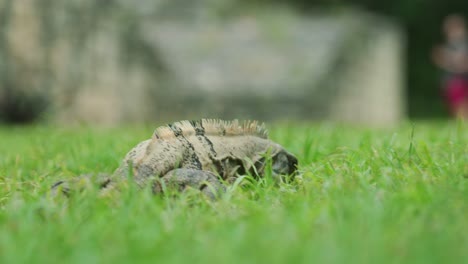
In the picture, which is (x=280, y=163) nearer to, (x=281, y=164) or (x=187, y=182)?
(x=281, y=164)

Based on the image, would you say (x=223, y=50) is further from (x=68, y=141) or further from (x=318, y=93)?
(x=68, y=141)

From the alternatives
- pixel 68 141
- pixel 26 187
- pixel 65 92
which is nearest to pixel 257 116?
pixel 65 92

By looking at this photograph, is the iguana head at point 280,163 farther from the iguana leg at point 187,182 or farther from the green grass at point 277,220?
the iguana leg at point 187,182

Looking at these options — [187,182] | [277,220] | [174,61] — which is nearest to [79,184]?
[187,182]

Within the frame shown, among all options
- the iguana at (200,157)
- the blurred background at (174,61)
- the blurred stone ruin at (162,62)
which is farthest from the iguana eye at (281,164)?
the blurred background at (174,61)

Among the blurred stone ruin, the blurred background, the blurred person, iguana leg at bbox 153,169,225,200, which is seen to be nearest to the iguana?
iguana leg at bbox 153,169,225,200

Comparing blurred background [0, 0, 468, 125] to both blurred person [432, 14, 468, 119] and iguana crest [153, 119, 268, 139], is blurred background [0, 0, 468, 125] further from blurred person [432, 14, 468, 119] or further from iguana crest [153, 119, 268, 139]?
iguana crest [153, 119, 268, 139]

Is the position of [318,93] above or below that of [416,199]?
below
